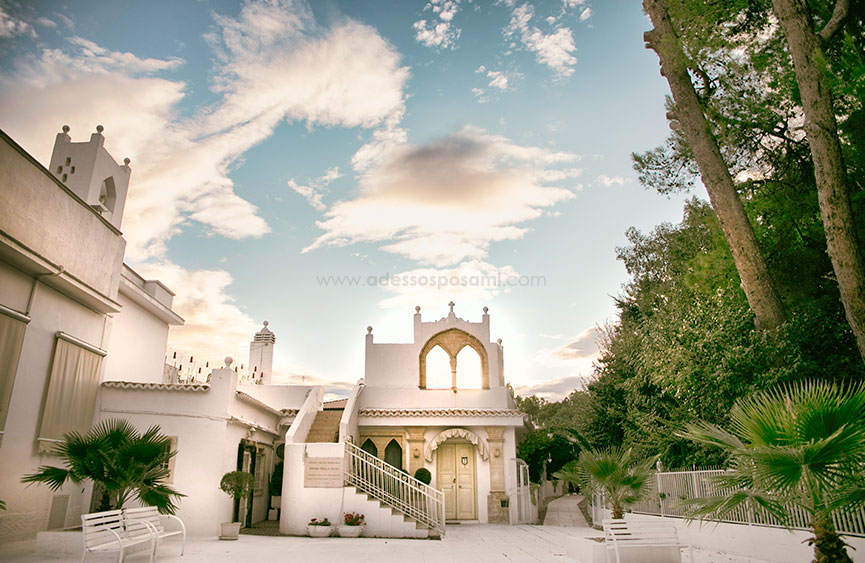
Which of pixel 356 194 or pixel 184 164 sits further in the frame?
pixel 356 194

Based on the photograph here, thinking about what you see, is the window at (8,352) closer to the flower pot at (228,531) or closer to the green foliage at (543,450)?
the flower pot at (228,531)

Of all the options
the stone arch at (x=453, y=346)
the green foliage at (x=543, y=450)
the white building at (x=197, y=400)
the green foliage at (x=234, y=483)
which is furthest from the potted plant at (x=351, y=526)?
the green foliage at (x=543, y=450)

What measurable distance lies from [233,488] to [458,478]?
7.99 metres

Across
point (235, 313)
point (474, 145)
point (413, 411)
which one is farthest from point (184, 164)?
point (413, 411)

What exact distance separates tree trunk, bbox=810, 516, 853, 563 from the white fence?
1.38 m

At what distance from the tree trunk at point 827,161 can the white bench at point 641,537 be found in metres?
4.17

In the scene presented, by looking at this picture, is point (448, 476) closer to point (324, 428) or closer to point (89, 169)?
point (324, 428)

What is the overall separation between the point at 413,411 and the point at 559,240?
7.22 m

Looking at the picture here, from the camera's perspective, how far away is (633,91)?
579 inches

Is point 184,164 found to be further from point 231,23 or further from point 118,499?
point 118,499

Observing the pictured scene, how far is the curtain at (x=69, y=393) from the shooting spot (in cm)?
1000

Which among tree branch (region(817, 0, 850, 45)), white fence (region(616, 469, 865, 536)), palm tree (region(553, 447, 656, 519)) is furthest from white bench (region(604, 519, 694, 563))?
tree branch (region(817, 0, 850, 45))

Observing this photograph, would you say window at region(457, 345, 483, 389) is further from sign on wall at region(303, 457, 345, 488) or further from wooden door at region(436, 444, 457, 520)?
sign on wall at region(303, 457, 345, 488)

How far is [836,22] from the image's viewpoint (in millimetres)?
9586
